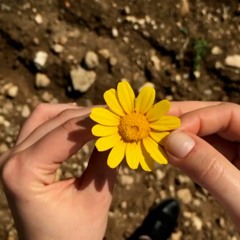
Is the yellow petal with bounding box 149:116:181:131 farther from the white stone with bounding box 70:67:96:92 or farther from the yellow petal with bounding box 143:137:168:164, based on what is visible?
the white stone with bounding box 70:67:96:92

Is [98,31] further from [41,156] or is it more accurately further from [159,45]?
[41,156]

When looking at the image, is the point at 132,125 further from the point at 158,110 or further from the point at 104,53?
the point at 104,53

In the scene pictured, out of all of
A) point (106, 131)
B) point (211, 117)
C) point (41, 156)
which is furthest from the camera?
point (211, 117)

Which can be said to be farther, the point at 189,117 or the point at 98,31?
the point at 98,31

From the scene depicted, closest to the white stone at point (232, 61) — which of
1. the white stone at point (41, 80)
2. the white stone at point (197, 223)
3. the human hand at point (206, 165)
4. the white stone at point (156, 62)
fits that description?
the white stone at point (156, 62)

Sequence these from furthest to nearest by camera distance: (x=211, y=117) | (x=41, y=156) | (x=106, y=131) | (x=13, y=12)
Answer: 1. (x=13, y=12)
2. (x=211, y=117)
3. (x=41, y=156)
4. (x=106, y=131)

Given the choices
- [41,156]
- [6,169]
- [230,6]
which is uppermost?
[230,6]

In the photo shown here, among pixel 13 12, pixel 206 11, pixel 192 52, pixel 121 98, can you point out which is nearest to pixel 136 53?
pixel 192 52
